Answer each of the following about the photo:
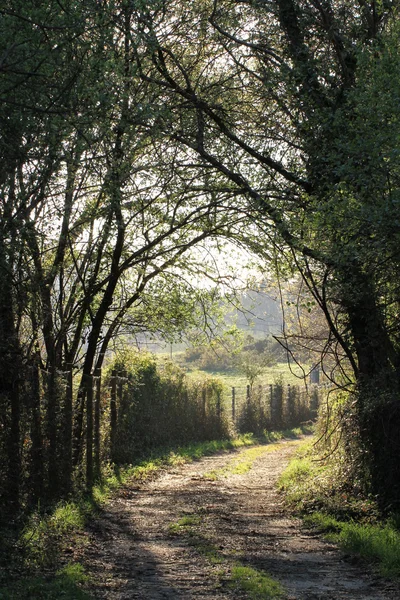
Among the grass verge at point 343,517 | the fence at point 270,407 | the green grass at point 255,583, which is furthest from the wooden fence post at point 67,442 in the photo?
the fence at point 270,407

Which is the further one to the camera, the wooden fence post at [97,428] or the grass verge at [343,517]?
the wooden fence post at [97,428]

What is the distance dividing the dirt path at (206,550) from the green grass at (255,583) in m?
0.08

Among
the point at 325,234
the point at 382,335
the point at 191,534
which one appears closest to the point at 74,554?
the point at 191,534

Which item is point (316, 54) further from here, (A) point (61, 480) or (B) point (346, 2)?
(A) point (61, 480)

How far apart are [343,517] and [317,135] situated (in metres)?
5.61

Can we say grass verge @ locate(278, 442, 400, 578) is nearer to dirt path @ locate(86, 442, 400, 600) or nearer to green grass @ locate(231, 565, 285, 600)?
dirt path @ locate(86, 442, 400, 600)

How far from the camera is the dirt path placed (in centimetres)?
605

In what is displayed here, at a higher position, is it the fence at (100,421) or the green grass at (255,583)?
the fence at (100,421)

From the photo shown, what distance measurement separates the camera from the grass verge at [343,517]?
7211 mm

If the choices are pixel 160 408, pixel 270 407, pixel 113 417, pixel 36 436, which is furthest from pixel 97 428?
pixel 270 407

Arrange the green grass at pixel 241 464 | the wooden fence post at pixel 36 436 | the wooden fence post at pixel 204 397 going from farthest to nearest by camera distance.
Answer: the wooden fence post at pixel 204 397, the green grass at pixel 241 464, the wooden fence post at pixel 36 436

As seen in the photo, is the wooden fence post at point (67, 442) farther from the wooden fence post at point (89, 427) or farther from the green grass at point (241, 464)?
the green grass at point (241, 464)

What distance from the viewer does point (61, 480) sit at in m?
10.3

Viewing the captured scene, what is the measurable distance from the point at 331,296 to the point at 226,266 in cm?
518
